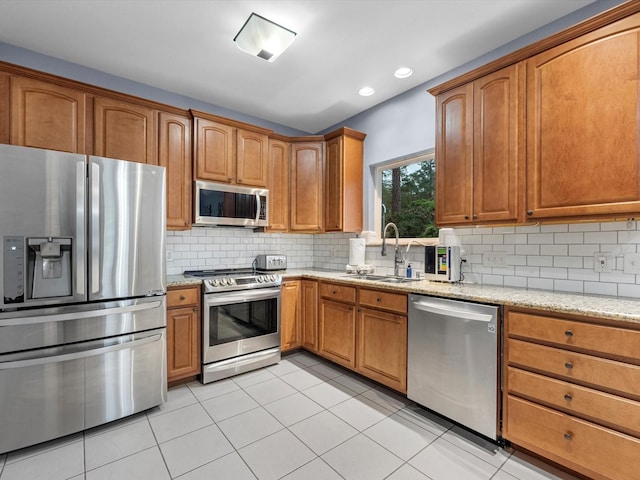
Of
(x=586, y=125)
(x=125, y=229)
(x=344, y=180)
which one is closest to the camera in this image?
(x=586, y=125)

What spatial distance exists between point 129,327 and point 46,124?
165 centimetres

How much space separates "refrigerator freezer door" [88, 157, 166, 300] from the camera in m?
2.02

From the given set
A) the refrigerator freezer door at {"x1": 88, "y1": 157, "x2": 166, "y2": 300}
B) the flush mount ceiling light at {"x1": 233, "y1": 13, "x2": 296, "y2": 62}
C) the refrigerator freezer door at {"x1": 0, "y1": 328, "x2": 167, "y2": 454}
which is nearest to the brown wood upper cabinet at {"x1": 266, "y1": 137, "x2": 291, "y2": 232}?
the flush mount ceiling light at {"x1": 233, "y1": 13, "x2": 296, "y2": 62}

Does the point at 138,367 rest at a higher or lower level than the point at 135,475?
higher

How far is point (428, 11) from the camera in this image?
2031 millimetres

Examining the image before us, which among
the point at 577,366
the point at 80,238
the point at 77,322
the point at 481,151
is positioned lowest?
the point at 577,366


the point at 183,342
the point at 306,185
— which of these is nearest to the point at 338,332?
the point at 183,342

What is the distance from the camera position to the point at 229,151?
322 cm

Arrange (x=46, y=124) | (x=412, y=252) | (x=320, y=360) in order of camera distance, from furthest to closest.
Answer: (x=320, y=360)
(x=412, y=252)
(x=46, y=124)

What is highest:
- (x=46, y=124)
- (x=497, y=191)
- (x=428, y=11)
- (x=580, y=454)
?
(x=428, y=11)

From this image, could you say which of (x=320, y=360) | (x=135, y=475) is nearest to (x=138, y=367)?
(x=135, y=475)

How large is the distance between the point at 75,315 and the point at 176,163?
1.55 metres

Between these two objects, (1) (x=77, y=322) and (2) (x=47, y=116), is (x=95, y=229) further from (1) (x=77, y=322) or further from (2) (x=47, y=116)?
(2) (x=47, y=116)

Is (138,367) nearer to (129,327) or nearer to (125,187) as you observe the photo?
(129,327)
